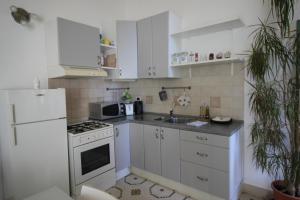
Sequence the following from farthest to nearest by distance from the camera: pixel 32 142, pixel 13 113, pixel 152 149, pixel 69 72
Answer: pixel 152 149 < pixel 69 72 < pixel 32 142 < pixel 13 113

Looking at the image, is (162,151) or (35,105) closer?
(35,105)

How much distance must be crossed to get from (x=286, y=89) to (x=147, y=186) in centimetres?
197

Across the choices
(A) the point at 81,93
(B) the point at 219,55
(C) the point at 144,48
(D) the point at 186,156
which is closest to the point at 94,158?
(A) the point at 81,93

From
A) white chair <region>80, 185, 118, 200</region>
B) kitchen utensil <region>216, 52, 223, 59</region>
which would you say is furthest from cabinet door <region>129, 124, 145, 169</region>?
white chair <region>80, 185, 118, 200</region>

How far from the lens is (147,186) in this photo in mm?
2461

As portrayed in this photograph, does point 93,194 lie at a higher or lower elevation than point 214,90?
lower

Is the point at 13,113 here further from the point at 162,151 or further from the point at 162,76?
the point at 162,76

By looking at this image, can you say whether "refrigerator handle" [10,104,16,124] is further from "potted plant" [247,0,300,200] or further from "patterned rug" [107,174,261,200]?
"potted plant" [247,0,300,200]

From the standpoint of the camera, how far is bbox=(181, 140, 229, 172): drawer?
6.22 feet

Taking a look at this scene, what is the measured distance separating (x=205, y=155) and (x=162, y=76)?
1210 mm

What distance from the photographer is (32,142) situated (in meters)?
1.79

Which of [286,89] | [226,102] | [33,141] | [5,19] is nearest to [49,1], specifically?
[5,19]

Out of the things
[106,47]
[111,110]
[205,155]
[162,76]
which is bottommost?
[205,155]

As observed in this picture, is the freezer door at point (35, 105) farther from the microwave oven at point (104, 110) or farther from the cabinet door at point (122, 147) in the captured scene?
the cabinet door at point (122, 147)
